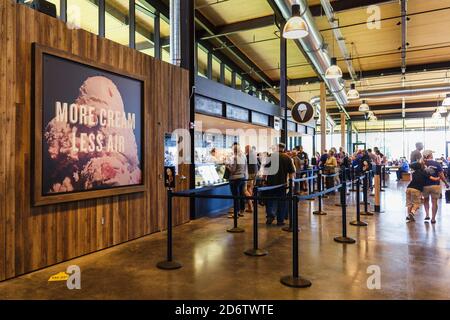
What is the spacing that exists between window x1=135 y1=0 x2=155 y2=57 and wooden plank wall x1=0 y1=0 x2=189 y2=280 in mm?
2931

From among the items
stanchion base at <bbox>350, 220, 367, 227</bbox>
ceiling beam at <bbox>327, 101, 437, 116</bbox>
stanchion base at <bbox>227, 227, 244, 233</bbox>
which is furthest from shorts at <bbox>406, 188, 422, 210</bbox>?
ceiling beam at <bbox>327, 101, 437, 116</bbox>

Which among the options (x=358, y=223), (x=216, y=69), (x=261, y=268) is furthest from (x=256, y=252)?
(x=216, y=69)

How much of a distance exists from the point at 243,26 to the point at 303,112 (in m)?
3.15

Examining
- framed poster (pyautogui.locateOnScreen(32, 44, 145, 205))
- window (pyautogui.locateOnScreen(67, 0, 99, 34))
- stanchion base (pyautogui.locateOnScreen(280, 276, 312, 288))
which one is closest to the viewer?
stanchion base (pyautogui.locateOnScreen(280, 276, 312, 288))

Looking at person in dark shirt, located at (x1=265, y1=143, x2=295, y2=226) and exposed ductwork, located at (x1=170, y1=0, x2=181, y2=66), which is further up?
exposed ductwork, located at (x1=170, y1=0, x2=181, y2=66)

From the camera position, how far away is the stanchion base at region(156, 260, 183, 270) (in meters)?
3.77

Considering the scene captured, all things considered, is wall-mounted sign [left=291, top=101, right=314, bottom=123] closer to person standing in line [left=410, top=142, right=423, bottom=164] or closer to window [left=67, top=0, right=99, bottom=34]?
person standing in line [left=410, top=142, right=423, bottom=164]

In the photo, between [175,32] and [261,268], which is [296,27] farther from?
[261,268]

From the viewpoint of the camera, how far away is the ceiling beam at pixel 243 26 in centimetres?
905

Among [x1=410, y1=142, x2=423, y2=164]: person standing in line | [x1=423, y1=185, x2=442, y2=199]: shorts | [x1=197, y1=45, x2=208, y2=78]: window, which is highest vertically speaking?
[x1=197, y1=45, x2=208, y2=78]: window

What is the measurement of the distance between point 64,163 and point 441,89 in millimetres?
15278

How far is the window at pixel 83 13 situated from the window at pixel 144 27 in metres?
1.37

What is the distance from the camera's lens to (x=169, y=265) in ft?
12.6

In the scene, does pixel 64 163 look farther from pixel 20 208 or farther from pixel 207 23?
pixel 207 23
